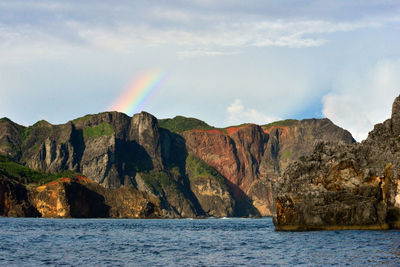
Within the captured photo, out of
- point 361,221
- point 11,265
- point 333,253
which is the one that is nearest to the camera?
point 11,265

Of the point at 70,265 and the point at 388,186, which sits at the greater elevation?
the point at 388,186

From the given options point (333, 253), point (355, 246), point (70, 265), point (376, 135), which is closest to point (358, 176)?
point (376, 135)

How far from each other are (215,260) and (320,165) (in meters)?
56.5

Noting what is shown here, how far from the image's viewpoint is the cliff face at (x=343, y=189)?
9794cm

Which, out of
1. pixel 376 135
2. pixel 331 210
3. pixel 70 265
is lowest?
pixel 70 265

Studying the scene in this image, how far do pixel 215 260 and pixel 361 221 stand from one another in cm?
4849

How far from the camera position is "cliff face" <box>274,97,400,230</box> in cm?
9794

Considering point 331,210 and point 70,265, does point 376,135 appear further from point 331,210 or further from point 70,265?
point 70,265

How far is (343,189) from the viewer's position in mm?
99000

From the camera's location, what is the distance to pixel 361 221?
98.0 m

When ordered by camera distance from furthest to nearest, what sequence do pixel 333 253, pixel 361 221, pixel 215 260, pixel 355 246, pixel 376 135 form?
1. pixel 376 135
2. pixel 361 221
3. pixel 355 246
4. pixel 333 253
5. pixel 215 260

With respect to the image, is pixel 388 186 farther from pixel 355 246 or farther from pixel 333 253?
pixel 333 253

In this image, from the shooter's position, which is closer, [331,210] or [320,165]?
[331,210]

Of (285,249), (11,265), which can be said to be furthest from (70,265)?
(285,249)
